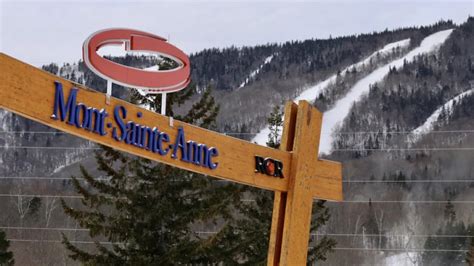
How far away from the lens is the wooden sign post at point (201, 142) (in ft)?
22.5

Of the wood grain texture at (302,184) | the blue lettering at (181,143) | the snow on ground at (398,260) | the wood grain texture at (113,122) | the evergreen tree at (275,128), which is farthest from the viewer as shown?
the snow on ground at (398,260)

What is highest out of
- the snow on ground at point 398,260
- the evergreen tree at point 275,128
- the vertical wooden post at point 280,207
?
the snow on ground at point 398,260

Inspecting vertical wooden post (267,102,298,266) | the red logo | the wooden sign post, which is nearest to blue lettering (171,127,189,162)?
the wooden sign post

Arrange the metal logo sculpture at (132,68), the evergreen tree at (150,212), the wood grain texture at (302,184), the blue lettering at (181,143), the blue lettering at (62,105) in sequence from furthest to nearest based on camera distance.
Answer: the evergreen tree at (150,212)
the wood grain texture at (302,184)
the blue lettering at (181,143)
the metal logo sculpture at (132,68)
the blue lettering at (62,105)

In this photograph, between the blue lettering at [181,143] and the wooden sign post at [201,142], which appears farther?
the blue lettering at [181,143]

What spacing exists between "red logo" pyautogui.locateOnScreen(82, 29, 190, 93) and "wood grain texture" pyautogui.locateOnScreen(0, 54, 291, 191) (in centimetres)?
36

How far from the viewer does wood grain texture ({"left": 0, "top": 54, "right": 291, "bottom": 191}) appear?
6734 mm

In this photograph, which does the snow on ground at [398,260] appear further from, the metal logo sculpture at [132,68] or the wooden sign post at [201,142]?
the metal logo sculpture at [132,68]

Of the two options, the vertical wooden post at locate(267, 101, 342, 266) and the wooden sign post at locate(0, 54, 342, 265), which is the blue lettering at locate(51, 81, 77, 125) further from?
the vertical wooden post at locate(267, 101, 342, 266)

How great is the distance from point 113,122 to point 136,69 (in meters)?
0.68

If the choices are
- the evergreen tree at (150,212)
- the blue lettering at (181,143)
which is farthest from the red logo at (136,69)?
the evergreen tree at (150,212)

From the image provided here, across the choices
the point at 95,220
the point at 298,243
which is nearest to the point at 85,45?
the point at 298,243

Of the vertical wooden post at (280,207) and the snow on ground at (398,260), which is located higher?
the snow on ground at (398,260)

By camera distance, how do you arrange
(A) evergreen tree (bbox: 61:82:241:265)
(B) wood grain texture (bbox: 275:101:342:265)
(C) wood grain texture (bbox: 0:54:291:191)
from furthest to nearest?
(A) evergreen tree (bbox: 61:82:241:265) < (B) wood grain texture (bbox: 275:101:342:265) < (C) wood grain texture (bbox: 0:54:291:191)
